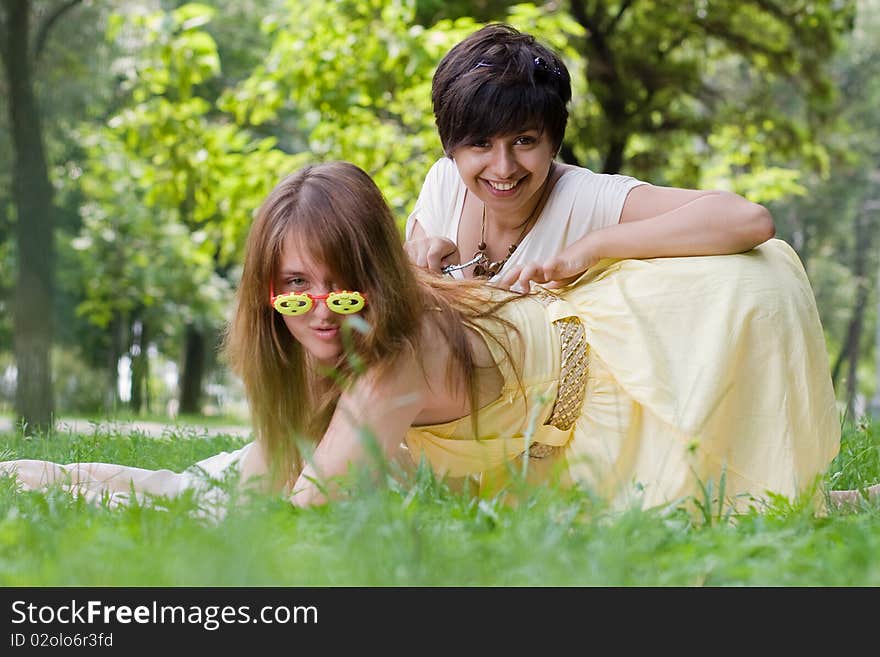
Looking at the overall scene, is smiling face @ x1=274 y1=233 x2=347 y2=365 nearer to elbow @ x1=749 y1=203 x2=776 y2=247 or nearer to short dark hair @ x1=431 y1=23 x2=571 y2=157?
short dark hair @ x1=431 y1=23 x2=571 y2=157

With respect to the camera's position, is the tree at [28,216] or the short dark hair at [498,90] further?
the tree at [28,216]

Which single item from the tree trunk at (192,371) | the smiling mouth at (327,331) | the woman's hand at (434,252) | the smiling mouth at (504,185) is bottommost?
the tree trunk at (192,371)

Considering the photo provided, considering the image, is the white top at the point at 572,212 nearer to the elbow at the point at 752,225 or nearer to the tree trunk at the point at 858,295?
the elbow at the point at 752,225

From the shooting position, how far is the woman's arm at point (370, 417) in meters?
2.83

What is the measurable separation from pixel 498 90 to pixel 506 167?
0.83 feet

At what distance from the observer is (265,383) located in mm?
3260

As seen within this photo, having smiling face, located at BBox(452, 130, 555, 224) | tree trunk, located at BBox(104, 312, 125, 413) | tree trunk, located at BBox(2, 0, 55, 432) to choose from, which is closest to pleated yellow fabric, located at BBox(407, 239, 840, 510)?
smiling face, located at BBox(452, 130, 555, 224)

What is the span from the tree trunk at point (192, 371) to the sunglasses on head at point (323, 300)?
1978cm

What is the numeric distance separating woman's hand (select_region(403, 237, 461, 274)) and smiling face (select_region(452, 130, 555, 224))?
0.77ft

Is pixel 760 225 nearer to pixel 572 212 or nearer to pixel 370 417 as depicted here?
pixel 572 212

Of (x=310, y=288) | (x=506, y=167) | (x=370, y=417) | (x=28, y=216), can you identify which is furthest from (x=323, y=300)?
(x=28, y=216)

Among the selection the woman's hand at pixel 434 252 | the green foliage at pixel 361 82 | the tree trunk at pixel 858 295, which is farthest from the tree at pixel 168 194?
the tree trunk at pixel 858 295

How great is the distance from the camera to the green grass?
1.88 m
